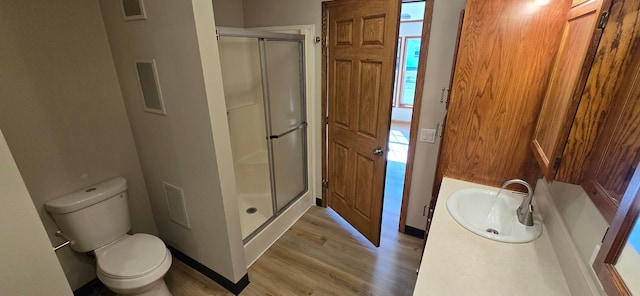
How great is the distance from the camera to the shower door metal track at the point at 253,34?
1.55 metres

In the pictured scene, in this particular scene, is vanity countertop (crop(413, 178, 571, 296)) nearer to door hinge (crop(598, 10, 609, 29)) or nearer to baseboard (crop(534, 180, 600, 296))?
baseboard (crop(534, 180, 600, 296))

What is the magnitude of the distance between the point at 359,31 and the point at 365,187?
4.09ft

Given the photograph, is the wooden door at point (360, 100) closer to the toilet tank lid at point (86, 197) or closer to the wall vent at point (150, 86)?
the wall vent at point (150, 86)

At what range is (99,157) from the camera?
1767 millimetres

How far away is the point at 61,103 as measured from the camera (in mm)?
1559

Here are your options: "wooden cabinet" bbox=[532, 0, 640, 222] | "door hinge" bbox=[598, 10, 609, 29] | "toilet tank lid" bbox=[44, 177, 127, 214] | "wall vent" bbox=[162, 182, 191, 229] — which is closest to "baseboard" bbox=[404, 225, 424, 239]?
"wooden cabinet" bbox=[532, 0, 640, 222]

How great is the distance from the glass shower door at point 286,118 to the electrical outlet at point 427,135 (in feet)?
3.63

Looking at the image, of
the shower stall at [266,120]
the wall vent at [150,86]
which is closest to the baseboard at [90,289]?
the shower stall at [266,120]

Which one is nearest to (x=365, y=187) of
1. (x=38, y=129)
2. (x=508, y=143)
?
(x=508, y=143)

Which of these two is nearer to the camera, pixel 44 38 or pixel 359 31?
pixel 44 38

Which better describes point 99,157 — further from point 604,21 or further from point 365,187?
point 604,21

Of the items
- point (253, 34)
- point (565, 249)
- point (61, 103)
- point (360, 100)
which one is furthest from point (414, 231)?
point (61, 103)

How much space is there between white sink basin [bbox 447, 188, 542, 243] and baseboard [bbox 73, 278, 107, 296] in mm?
2413

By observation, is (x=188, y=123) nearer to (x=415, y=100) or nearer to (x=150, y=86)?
(x=150, y=86)
